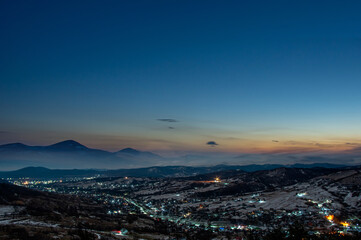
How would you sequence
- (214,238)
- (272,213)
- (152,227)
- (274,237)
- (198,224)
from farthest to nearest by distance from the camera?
(272,213) → (198,224) → (152,227) → (214,238) → (274,237)

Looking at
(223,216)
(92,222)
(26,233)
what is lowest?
(223,216)

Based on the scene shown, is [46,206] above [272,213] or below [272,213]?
above

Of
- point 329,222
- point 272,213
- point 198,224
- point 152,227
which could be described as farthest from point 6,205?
point 329,222

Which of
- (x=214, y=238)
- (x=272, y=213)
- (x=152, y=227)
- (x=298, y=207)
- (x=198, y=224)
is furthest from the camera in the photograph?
(x=298, y=207)

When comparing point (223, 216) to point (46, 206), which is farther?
point (223, 216)

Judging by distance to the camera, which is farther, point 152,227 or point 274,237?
point 152,227

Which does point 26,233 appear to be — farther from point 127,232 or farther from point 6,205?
point 6,205

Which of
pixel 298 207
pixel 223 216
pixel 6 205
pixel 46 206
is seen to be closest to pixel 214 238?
pixel 223 216

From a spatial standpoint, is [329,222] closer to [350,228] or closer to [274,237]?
[350,228]

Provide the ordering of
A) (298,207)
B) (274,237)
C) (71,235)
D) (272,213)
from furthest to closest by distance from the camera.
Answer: (298,207)
(272,213)
(71,235)
(274,237)
